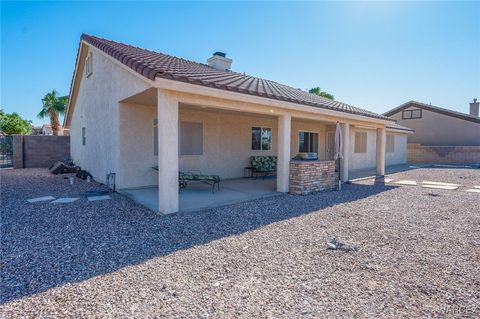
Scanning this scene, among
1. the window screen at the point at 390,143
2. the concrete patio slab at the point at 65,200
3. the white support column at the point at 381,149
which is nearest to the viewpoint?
the concrete patio slab at the point at 65,200

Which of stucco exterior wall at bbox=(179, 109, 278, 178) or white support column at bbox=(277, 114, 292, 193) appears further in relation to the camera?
stucco exterior wall at bbox=(179, 109, 278, 178)

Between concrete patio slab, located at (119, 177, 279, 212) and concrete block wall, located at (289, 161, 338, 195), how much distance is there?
824mm

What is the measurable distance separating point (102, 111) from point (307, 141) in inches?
453

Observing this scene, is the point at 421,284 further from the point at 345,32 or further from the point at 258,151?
the point at 345,32

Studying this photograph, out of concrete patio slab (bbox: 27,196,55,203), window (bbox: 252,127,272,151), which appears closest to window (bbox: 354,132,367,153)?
window (bbox: 252,127,272,151)

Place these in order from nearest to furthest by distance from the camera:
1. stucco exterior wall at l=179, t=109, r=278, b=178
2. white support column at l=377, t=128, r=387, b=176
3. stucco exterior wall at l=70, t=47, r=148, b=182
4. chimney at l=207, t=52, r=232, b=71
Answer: stucco exterior wall at l=70, t=47, r=148, b=182, stucco exterior wall at l=179, t=109, r=278, b=178, chimney at l=207, t=52, r=232, b=71, white support column at l=377, t=128, r=387, b=176

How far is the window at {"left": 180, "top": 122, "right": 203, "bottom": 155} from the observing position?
10.8 meters

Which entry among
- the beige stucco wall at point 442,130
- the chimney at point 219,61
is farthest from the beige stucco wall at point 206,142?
the beige stucco wall at point 442,130

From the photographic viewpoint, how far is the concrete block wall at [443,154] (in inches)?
956

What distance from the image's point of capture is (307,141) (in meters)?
16.5

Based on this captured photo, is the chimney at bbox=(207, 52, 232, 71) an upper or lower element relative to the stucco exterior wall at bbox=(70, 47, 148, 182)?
upper

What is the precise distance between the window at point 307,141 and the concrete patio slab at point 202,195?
6756mm

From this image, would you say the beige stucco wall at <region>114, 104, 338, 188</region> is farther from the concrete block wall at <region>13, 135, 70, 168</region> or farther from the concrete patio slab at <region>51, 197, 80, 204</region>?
the concrete block wall at <region>13, 135, 70, 168</region>

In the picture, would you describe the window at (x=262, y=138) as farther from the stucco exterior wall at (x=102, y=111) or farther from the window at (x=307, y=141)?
the stucco exterior wall at (x=102, y=111)
